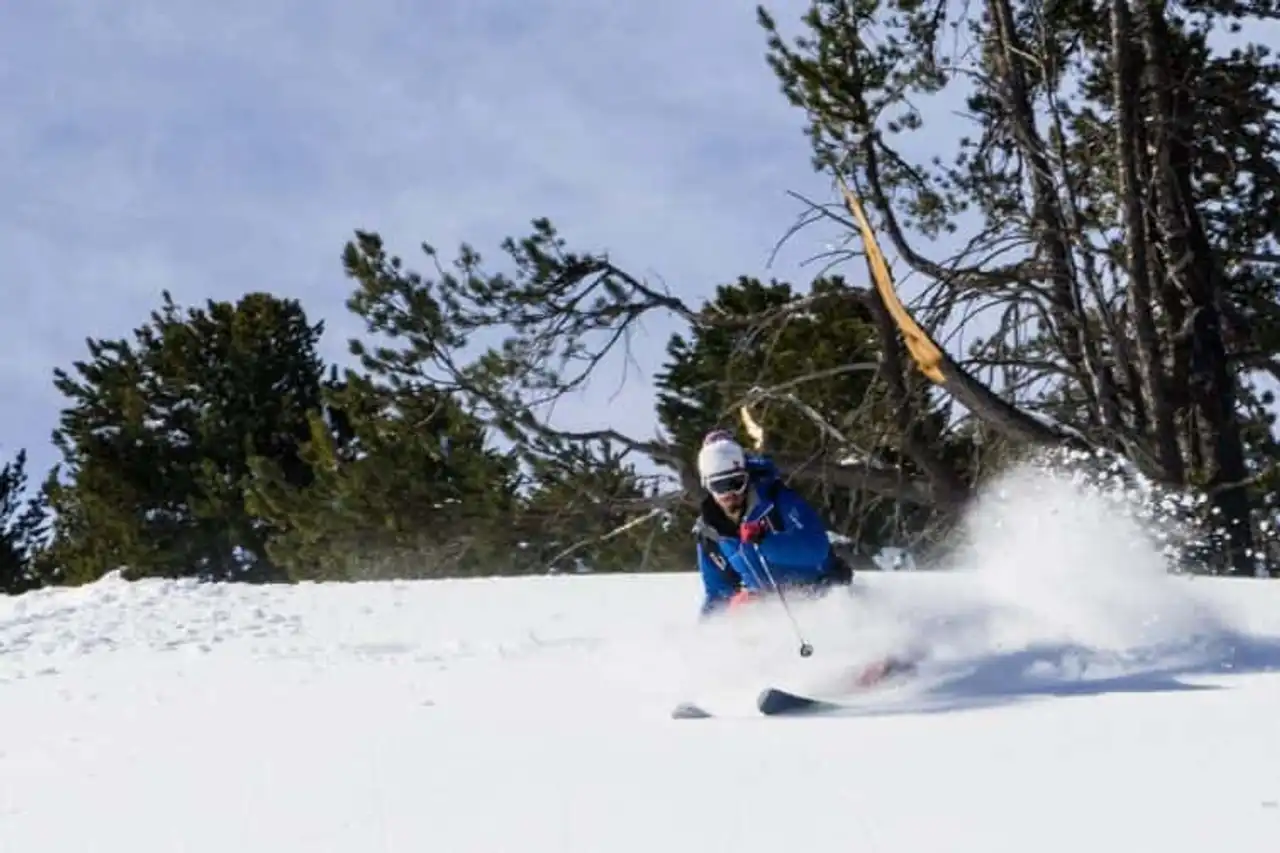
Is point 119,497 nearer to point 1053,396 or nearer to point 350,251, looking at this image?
point 350,251

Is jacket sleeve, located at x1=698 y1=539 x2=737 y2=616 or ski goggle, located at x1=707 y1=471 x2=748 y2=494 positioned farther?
jacket sleeve, located at x1=698 y1=539 x2=737 y2=616

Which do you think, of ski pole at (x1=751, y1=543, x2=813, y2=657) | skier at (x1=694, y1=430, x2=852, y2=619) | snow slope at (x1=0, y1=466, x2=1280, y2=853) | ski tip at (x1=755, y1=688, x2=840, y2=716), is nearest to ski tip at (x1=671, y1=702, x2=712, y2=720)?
snow slope at (x1=0, y1=466, x2=1280, y2=853)

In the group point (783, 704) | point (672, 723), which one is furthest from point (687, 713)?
point (783, 704)

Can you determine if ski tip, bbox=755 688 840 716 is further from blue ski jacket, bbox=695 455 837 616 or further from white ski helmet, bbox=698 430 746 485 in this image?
white ski helmet, bbox=698 430 746 485

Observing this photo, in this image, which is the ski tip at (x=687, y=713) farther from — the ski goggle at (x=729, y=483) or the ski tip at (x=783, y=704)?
the ski goggle at (x=729, y=483)

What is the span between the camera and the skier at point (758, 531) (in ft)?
20.7

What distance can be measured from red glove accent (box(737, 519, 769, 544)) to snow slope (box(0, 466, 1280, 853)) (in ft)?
1.16

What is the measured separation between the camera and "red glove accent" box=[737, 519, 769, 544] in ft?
20.8

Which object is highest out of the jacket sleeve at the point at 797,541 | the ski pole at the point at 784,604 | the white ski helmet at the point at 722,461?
the white ski helmet at the point at 722,461

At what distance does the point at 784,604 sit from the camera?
6.06m

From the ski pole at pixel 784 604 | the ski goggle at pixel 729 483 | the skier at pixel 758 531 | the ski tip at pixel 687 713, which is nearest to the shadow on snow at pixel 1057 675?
the ski pole at pixel 784 604

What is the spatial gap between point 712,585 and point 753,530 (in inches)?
13.2

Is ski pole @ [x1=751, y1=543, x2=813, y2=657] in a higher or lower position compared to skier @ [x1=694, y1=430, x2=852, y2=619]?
lower

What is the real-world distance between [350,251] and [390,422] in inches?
104
